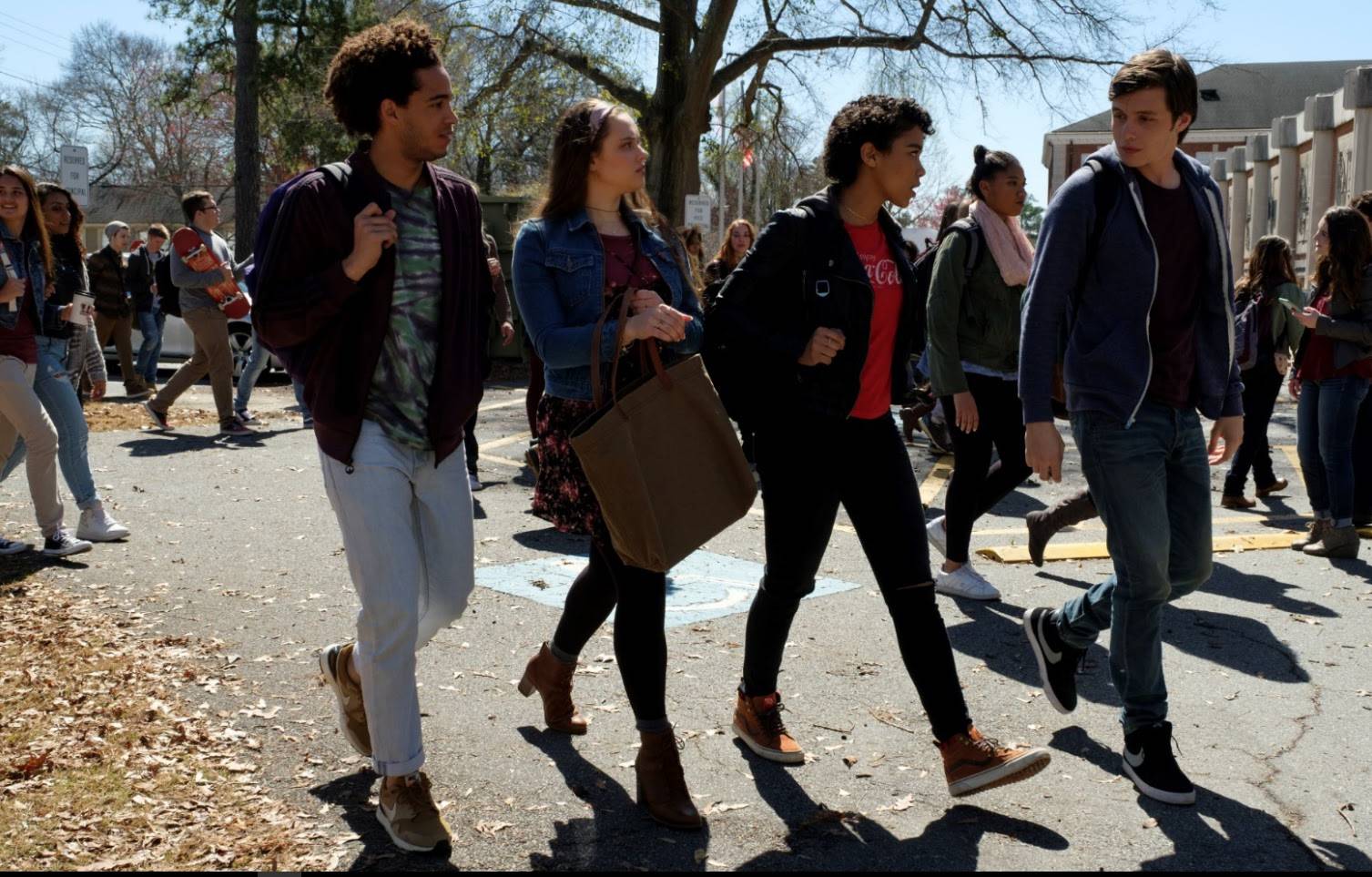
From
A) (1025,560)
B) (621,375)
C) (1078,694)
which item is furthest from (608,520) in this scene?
(1025,560)

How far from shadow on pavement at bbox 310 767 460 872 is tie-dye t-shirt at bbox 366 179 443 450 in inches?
41.1

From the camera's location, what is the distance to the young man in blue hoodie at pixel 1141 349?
386 cm

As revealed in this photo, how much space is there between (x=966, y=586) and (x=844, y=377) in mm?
2646

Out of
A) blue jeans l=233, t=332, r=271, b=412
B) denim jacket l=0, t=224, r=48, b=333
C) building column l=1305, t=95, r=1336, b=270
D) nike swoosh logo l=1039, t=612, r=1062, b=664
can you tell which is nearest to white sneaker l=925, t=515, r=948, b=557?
nike swoosh logo l=1039, t=612, r=1062, b=664

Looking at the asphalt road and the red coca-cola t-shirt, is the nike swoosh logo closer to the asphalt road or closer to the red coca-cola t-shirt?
the asphalt road

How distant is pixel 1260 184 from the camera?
3959 centimetres

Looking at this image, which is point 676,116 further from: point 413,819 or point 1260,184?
point 1260,184

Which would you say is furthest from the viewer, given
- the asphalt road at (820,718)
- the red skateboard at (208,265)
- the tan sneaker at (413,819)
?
the red skateboard at (208,265)

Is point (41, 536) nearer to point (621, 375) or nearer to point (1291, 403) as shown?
point (621, 375)

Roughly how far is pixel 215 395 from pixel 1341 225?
30.2 feet

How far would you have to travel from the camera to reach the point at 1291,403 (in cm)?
1647

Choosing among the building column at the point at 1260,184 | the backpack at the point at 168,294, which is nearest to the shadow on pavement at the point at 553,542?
the backpack at the point at 168,294

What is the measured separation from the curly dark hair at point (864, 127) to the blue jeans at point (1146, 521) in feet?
3.26

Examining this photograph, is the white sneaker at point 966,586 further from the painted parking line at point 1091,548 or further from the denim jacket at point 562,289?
the denim jacket at point 562,289
